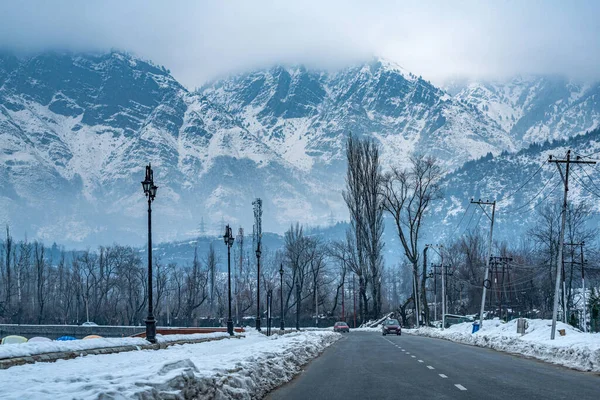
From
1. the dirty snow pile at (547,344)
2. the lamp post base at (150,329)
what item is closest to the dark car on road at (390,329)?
the dirty snow pile at (547,344)

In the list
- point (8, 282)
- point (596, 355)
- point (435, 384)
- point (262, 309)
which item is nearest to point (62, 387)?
point (435, 384)

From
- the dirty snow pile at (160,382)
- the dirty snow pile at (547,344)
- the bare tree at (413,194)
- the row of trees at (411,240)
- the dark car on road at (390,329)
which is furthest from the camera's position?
the row of trees at (411,240)

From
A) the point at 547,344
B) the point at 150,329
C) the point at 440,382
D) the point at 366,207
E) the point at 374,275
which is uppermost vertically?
the point at 366,207

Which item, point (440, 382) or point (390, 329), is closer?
point (440, 382)

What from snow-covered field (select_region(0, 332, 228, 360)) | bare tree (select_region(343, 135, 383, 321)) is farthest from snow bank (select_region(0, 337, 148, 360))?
bare tree (select_region(343, 135, 383, 321))

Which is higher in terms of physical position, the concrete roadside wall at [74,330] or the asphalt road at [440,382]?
the asphalt road at [440,382]

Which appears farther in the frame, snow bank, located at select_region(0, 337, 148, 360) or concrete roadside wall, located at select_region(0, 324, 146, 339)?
concrete roadside wall, located at select_region(0, 324, 146, 339)

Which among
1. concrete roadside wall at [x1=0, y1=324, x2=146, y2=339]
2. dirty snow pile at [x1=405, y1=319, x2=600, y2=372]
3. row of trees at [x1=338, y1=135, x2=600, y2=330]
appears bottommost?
concrete roadside wall at [x1=0, y1=324, x2=146, y2=339]

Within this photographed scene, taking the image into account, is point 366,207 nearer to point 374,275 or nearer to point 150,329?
point 374,275

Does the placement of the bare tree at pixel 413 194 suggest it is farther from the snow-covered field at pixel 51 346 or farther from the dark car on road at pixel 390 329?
the snow-covered field at pixel 51 346

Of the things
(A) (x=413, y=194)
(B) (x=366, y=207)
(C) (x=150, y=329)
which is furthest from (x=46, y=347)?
(B) (x=366, y=207)

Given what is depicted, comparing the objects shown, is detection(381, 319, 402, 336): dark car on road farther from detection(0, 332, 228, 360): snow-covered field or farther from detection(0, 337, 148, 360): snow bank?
detection(0, 337, 148, 360): snow bank

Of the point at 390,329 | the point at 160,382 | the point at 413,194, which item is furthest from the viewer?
the point at 413,194

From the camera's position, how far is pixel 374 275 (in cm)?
8662
